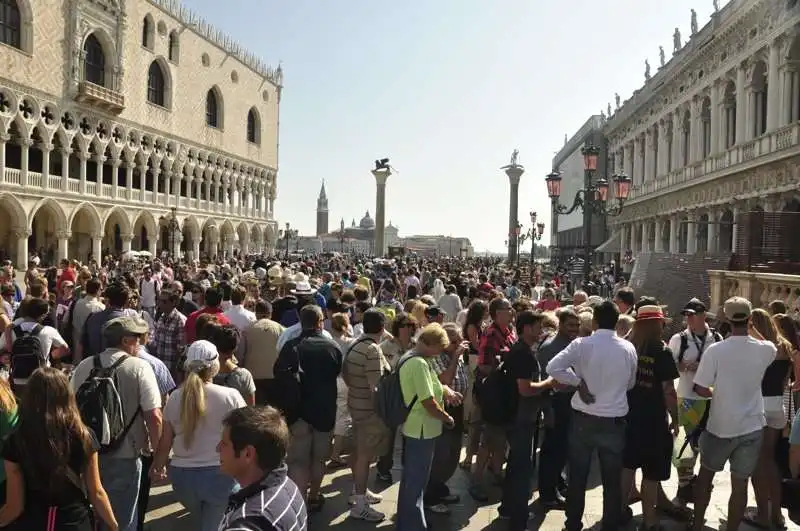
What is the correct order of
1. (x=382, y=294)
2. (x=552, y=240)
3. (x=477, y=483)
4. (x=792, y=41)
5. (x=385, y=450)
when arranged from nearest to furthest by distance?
(x=385, y=450), (x=477, y=483), (x=382, y=294), (x=792, y=41), (x=552, y=240)

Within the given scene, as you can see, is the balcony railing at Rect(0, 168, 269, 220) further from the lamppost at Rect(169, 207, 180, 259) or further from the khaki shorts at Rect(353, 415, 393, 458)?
the khaki shorts at Rect(353, 415, 393, 458)

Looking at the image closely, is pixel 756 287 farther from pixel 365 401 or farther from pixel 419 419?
pixel 419 419

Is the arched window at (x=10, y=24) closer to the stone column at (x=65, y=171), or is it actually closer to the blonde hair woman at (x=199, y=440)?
the stone column at (x=65, y=171)

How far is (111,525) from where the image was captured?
341cm

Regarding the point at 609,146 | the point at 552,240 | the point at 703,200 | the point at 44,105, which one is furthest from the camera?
the point at 552,240

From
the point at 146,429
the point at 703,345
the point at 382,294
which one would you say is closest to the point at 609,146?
the point at 382,294

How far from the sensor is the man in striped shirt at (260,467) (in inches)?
94.7

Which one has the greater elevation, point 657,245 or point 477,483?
point 657,245

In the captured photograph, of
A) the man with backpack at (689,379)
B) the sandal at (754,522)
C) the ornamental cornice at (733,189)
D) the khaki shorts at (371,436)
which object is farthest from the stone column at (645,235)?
the khaki shorts at (371,436)

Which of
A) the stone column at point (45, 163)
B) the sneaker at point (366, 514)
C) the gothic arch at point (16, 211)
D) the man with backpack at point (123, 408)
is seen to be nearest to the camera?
the man with backpack at point (123, 408)

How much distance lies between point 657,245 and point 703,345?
30944 millimetres

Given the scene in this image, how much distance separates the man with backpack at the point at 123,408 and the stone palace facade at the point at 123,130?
2841 cm

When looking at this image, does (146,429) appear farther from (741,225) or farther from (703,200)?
(703,200)

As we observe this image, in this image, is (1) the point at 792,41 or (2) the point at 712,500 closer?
(2) the point at 712,500
